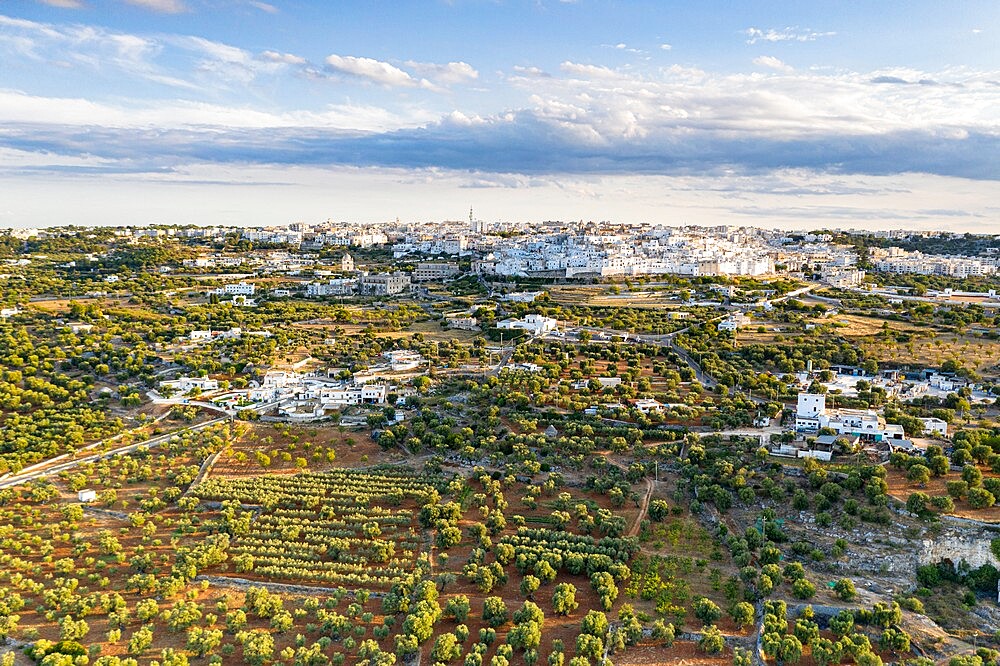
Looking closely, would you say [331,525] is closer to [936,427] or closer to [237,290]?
[936,427]

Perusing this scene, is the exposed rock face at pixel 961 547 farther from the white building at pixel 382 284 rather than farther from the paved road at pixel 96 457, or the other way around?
the white building at pixel 382 284

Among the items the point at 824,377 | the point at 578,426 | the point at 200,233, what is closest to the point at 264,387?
the point at 578,426

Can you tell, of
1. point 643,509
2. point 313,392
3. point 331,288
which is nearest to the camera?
point 643,509

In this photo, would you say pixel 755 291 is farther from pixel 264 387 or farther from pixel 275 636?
pixel 275 636

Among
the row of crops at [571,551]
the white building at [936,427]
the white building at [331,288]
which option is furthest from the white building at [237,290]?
the white building at [936,427]

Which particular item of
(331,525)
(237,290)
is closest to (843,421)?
(331,525)
